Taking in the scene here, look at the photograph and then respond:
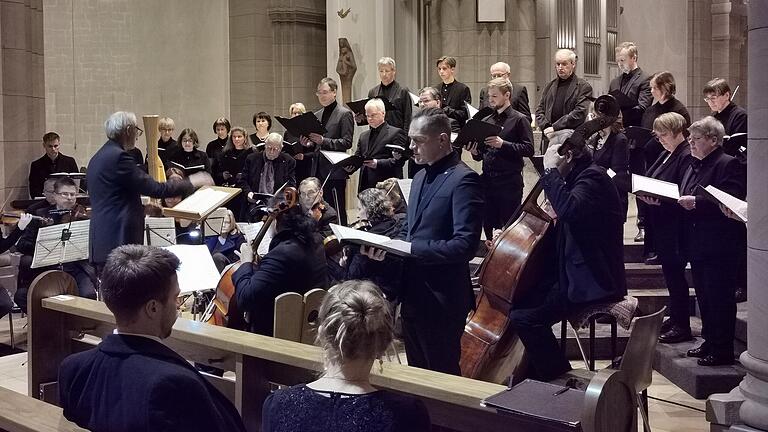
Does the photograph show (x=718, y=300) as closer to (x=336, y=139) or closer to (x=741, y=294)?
(x=741, y=294)

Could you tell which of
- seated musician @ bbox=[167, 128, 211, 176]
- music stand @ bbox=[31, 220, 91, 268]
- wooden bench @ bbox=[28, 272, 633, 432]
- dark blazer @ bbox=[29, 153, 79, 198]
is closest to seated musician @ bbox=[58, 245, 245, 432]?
wooden bench @ bbox=[28, 272, 633, 432]

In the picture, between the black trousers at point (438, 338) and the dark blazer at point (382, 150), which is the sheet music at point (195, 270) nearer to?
the black trousers at point (438, 338)

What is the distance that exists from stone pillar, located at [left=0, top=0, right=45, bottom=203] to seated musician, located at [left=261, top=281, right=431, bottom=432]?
297 inches

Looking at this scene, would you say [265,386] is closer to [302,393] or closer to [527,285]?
[302,393]

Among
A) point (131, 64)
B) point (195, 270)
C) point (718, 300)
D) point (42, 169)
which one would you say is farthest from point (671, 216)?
point (131, 64)

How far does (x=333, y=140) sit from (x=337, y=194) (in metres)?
0.55

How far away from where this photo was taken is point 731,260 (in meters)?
5.76

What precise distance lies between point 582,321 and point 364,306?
2548 mm

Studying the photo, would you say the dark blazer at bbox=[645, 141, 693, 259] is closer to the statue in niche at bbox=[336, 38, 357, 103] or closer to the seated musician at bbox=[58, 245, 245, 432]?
the seated musician at bbox=[58, 245, 245, 432]

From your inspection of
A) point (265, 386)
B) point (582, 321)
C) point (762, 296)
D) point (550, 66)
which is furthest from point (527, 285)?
point (550, 66)

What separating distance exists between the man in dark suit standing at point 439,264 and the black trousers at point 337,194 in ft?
13.7

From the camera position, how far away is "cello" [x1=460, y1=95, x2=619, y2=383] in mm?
4938

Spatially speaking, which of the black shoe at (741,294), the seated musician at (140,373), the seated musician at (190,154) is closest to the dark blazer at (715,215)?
the black shoe at (741,294)

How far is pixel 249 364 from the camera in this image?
376cm
